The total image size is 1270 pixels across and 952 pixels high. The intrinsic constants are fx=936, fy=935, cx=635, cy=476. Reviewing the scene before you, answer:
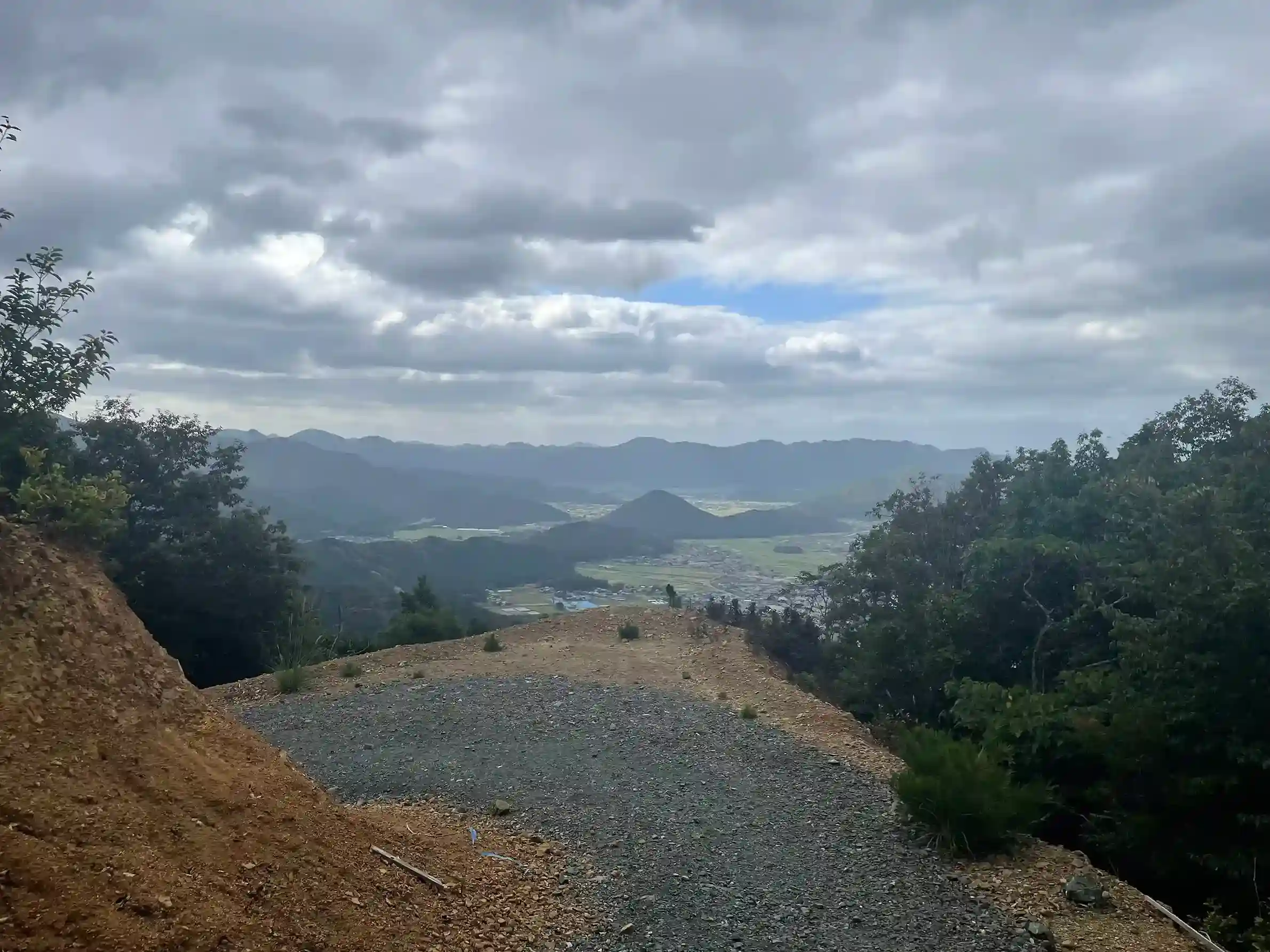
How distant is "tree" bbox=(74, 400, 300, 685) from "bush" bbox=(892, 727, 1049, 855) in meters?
13.6

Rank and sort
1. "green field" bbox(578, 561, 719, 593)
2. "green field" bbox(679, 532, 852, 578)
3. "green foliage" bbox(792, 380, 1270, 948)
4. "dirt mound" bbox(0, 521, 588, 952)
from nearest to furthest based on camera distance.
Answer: "dirt mound" bbox(0, 521, 588, 952) < "green foliage" bbox(792, 380, 1270, 948) < "green field" bbox(578, 561, 719, 593) < "green field" bbox(679, 532, 852, 578)

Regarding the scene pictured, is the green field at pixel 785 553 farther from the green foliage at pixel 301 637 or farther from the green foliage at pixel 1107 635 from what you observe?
the green foliage at pixel 301 637

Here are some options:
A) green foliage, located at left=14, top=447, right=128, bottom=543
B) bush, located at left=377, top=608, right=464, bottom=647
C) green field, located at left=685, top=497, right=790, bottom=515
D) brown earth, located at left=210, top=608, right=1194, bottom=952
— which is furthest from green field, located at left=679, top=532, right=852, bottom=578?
green foliage, located at left=14, top=447, right=128, bottom=543

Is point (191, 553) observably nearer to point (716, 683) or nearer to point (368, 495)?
point (716, 683)

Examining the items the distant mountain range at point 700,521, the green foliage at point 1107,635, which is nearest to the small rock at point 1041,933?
the green foliage at point 1107,635

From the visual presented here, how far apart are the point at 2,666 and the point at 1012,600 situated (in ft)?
50.6

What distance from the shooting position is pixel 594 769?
9.48 meters

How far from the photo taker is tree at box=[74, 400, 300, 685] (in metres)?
17.5

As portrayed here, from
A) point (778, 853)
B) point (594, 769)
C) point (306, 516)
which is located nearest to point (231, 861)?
point (778, 853)

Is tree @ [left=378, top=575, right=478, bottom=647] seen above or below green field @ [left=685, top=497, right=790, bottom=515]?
below

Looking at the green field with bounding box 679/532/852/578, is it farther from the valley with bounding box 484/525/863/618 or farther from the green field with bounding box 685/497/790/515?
the green field with bounding box 685/497/790/515

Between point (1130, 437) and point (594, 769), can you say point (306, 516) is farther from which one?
point (594, 769)

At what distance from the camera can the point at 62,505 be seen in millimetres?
6395

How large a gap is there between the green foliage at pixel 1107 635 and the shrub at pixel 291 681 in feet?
27.6
